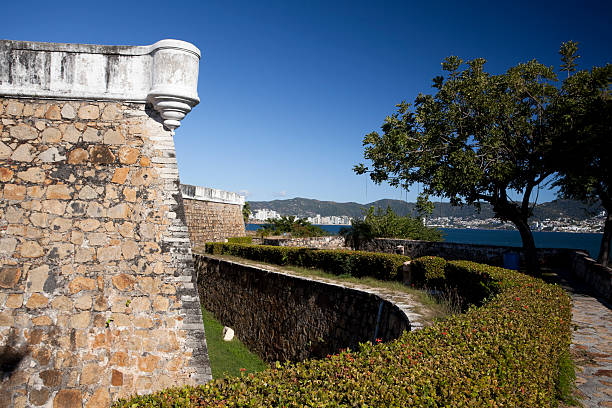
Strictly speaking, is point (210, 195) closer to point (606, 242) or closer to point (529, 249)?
point (529, 249)

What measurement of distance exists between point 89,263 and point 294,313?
6.38 m

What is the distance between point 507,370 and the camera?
3113 mm

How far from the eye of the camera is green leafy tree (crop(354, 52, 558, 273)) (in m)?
12.6

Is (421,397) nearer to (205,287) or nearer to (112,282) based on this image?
(112,282)

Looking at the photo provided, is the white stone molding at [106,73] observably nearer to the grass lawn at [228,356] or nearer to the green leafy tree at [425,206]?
the grass lawn at [228,356]

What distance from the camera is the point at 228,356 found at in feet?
36.1

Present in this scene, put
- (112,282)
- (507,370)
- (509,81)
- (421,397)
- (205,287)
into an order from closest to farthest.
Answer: (421,397) → (507,370) → (112,282) → (509,81) → (205,287)

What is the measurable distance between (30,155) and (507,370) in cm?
612

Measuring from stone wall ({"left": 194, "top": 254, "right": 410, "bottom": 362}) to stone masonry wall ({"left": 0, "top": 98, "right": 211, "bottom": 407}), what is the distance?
156 inches

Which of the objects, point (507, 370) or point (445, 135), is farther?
point (445, 135)

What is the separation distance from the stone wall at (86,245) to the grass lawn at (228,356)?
4.94 metres

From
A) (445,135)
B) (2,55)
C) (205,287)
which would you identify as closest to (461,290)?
(445,135)

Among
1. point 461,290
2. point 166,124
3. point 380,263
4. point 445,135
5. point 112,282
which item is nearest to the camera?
point 112,282

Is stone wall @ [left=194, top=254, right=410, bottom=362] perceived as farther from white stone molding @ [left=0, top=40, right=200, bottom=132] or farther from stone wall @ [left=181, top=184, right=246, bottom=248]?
white stone molding @ [left=0, top=40, right=200, bottom=132]
